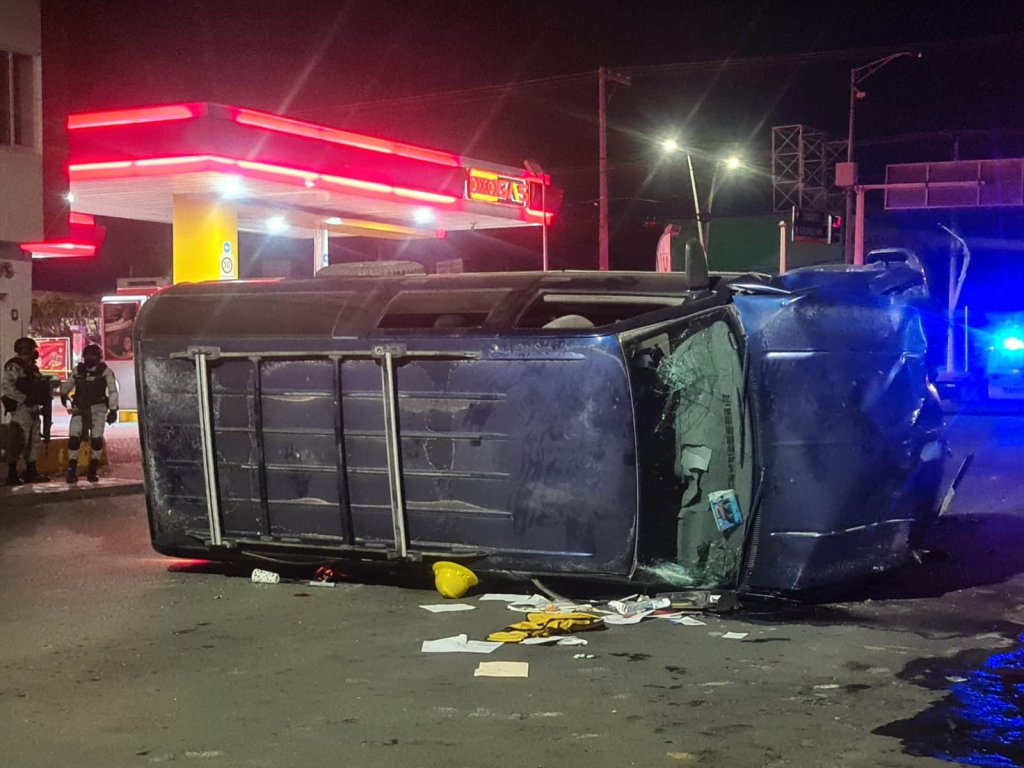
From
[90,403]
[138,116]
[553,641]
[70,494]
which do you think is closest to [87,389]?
[90,403]

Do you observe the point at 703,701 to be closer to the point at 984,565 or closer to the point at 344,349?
the point at 344,349

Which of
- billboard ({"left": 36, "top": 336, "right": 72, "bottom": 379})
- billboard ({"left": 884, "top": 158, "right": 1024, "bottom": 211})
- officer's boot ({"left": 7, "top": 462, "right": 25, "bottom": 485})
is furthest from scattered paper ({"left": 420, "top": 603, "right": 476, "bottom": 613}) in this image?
billboard ({"left": 884, "top": 158, "right": 1024, "bottom": 211})

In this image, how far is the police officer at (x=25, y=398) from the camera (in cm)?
1428

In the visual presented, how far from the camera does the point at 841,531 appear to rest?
6934 millimetres

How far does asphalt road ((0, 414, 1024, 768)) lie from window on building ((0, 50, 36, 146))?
31.4ft

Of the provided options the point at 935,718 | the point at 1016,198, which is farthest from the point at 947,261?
the point at 935,718

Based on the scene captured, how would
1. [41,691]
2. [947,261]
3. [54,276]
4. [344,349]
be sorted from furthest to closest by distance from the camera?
[54,276], [947,261], [344,349], [41,691]

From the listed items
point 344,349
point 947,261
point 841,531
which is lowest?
point 841,531

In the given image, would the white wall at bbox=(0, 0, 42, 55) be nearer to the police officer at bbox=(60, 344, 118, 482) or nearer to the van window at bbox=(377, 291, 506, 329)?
the police officer at bbox=(60, 344, 118, 482)

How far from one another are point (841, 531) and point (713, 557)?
0.76m

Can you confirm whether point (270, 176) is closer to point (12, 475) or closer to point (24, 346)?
point (24, 346)

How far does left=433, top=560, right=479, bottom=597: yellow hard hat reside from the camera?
741 centimetres

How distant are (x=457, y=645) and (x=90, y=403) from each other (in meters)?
9.70

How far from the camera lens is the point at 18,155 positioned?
16016 mm
